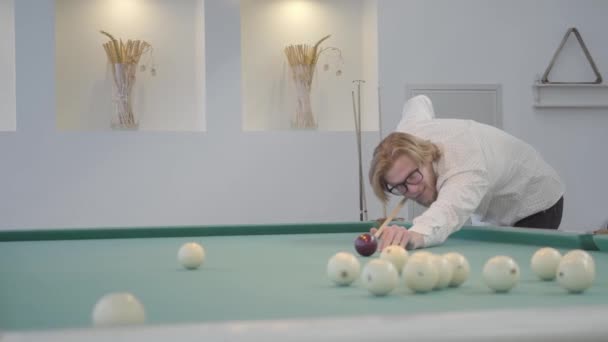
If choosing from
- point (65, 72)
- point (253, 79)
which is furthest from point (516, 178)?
point (65, 72)

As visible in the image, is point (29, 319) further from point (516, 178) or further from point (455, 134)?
point (516, 178)

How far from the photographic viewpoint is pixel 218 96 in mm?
5637

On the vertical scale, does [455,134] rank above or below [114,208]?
above

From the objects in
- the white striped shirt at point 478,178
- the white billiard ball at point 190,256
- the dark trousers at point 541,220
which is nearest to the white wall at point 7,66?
the white striped shirt at point 478,178

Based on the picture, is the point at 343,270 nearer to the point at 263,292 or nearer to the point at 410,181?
the point at 263,292

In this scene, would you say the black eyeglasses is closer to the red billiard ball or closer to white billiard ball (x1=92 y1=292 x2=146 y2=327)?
the red billiard ball

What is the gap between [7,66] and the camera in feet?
18.4

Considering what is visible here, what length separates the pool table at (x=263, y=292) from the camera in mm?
919

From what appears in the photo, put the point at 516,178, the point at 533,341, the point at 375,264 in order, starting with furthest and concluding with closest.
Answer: the point at 516,178 → the point at 375,264 → the point at 533,341

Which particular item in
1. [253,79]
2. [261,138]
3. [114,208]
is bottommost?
[114,208]

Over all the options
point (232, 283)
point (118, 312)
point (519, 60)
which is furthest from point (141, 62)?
point (118, 312)

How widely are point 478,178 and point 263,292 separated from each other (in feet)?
5.00

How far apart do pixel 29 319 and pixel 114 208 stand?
13.7 feet

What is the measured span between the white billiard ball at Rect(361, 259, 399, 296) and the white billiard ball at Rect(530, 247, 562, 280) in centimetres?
41
